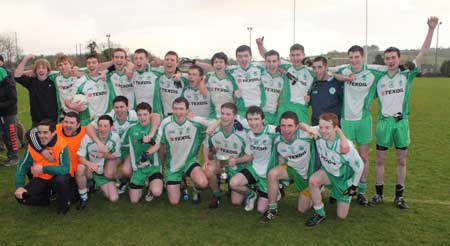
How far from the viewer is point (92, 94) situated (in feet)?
19.1

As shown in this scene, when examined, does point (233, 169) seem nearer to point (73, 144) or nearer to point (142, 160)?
point (142, 160)

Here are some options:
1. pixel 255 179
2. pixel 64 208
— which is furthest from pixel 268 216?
pixel 64 208

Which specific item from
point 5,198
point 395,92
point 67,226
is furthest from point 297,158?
point 5,198

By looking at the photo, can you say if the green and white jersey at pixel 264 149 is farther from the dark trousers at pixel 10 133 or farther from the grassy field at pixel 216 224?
the dark trousers at pixel 10 133

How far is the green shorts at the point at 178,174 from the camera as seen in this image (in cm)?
508

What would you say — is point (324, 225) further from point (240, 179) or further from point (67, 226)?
point (67, 226)

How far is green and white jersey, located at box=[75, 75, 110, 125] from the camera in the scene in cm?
580

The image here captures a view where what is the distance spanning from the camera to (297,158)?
4.62 metres

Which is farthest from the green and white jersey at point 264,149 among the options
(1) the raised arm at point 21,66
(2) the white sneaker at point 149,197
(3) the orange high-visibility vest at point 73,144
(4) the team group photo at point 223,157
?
(1) the raised arm at point 21,66

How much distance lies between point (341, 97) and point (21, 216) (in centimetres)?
424

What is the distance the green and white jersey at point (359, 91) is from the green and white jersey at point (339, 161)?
878 mm

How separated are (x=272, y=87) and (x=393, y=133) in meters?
1.69

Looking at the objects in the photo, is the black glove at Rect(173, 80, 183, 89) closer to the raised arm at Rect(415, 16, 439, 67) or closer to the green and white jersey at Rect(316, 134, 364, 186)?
the green and white jersey at Rect(316, 134, 364, 186)

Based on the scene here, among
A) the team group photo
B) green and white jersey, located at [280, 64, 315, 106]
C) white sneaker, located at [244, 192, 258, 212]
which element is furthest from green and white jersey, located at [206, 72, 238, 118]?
white sneaker, located at [244, 192, 258, 212]
